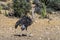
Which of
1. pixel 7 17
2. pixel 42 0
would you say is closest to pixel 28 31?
pixel 7 17

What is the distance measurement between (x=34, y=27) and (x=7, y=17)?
83.6 inches

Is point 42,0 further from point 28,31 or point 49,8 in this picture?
point 28,31

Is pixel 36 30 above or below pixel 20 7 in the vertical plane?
below

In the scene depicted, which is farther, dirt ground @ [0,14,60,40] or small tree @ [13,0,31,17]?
small tree @ [13,0,31,17]

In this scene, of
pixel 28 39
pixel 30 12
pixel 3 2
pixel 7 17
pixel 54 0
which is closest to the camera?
pixel 28 39

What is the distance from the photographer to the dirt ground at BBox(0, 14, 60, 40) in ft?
27.4

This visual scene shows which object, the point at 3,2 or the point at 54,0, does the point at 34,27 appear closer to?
the point at 54,0

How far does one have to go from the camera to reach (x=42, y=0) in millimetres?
12633

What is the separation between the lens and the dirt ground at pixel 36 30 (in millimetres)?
8359

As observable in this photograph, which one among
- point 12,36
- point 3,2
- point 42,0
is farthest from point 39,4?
point 12,36

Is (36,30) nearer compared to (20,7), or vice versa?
(36,30)

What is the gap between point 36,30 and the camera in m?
9.36

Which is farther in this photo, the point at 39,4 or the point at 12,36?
the point at 39,4

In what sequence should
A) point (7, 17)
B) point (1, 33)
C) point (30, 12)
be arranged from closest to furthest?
point (1, 33) < point (7, 17) < point (30, 12)
